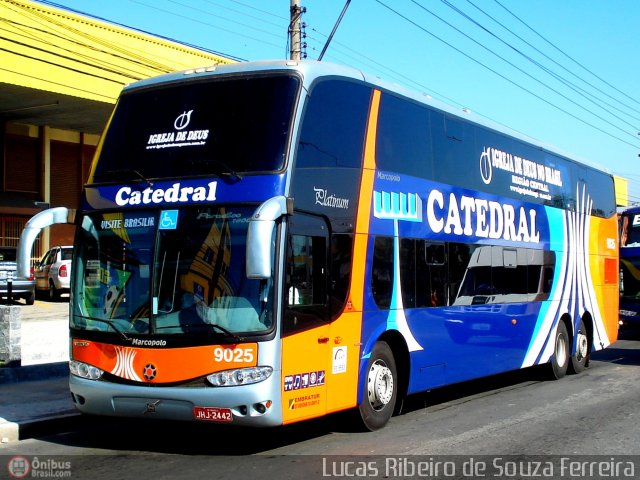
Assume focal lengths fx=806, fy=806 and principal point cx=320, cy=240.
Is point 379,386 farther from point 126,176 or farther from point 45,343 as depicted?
point 45,343

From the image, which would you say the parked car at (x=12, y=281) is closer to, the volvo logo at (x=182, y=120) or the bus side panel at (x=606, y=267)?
the bus side panel at (x=606, y=267)

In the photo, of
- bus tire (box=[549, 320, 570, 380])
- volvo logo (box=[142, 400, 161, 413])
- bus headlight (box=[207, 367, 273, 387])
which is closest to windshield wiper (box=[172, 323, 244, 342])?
bus headlight (box=[207, 367, 273, 387])

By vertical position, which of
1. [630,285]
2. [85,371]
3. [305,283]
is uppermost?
[305,283]

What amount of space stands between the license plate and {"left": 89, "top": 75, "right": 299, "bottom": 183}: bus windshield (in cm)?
224

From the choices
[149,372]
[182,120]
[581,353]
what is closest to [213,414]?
[149,372]

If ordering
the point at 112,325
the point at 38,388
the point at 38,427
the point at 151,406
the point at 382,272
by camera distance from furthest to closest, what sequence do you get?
the point at 38,388 → the point at 382,272 → the point at 38,427 → the point at 112,325 → the point at 151,406

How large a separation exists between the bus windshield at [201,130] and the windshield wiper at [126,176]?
1 cm

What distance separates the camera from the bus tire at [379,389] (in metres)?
9.06

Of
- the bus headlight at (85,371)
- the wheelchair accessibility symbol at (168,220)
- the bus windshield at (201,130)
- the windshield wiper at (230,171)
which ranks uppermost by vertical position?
the bus windshield at (201,130)

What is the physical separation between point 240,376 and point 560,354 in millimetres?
8720

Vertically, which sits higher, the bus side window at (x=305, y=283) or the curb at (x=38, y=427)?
the bus side window at (x=305, y=283)

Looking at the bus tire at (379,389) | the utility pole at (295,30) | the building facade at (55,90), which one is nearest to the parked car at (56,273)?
the building facade at (55,90)

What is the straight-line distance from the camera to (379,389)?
30.3 feet

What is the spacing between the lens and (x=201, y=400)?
24.7 feet
